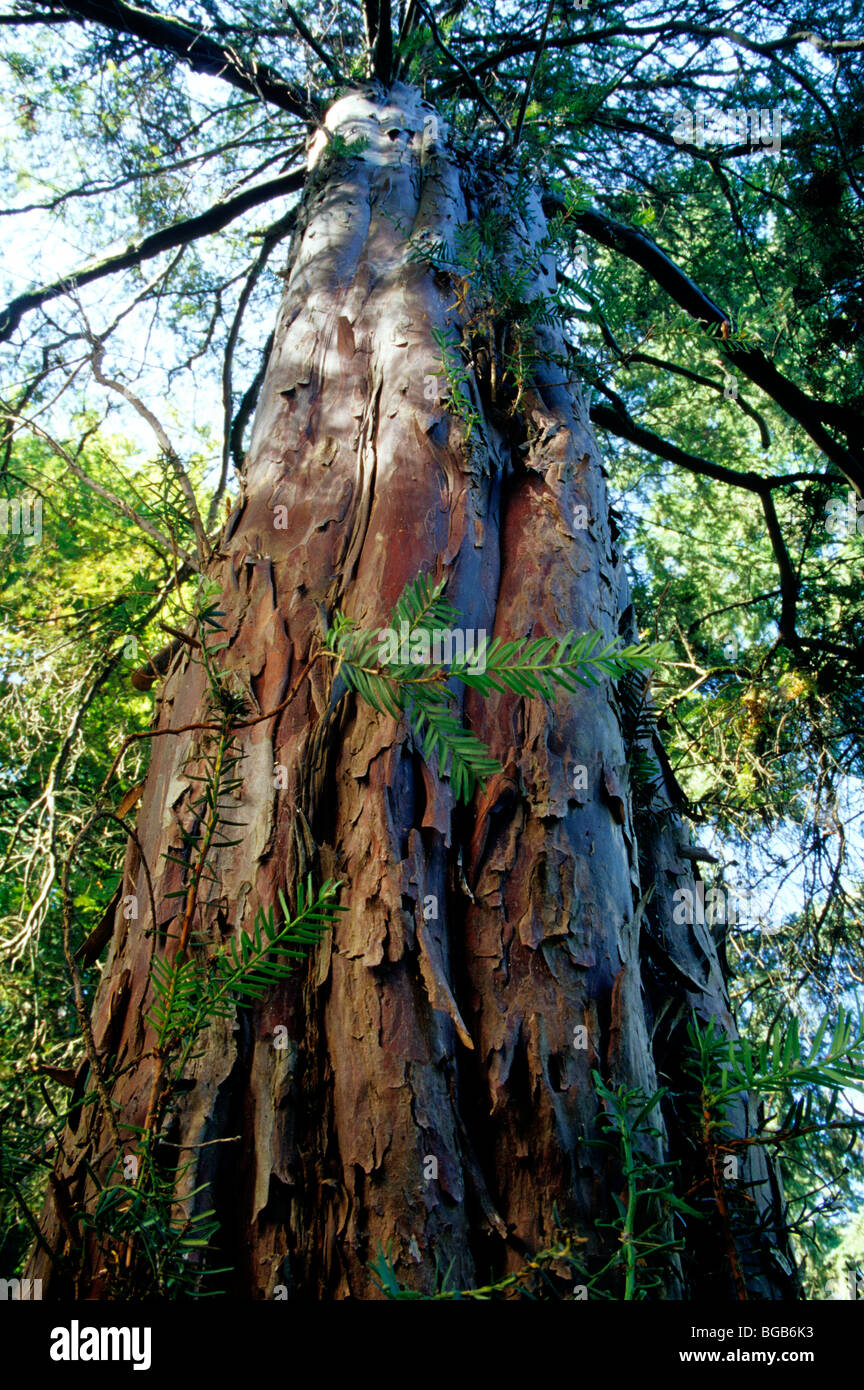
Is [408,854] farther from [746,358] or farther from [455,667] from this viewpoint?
[746,358]

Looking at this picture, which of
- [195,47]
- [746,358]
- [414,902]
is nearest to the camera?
[414,902]

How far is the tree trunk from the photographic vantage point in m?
1.12

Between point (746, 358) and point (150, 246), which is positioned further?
point (150, 246)

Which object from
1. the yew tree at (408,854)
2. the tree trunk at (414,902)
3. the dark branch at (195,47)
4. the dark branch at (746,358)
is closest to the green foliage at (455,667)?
the yew tree at (408,854)

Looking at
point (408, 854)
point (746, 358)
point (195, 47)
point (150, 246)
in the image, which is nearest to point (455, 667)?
point (408, 854)

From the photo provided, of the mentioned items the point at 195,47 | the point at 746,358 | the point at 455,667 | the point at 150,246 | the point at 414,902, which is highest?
the point at 195,47

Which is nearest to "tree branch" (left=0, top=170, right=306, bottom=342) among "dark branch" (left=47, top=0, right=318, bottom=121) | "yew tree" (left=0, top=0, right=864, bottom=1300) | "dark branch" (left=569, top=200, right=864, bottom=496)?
"dark branch" (left=47, top=0, right=318, bottom=121)

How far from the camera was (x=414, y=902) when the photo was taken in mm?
1314

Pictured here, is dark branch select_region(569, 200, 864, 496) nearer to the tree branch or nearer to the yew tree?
the yew tree

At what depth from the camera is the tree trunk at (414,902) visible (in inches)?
44.2

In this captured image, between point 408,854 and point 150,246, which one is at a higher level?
point 150,246
